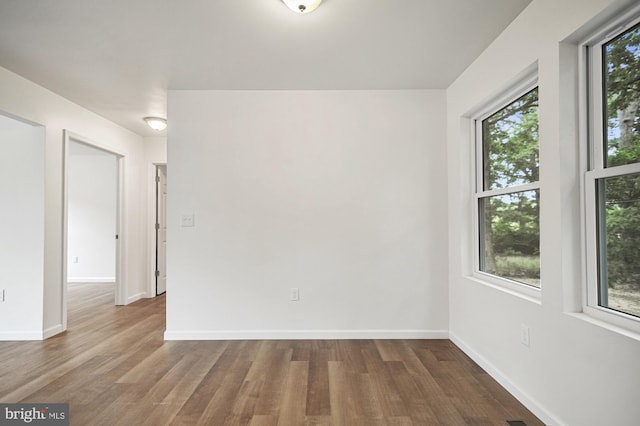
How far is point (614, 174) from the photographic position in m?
1.69

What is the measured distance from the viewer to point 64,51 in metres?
2.77

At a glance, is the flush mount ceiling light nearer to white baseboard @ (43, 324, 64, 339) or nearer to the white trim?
the white trim

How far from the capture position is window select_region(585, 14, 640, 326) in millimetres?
1619

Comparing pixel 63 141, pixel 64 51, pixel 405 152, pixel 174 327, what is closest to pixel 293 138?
pixel 405 152

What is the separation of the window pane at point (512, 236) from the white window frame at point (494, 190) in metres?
0.04

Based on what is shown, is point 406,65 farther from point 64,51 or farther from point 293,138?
point 64,51

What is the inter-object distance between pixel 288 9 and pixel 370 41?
69cm

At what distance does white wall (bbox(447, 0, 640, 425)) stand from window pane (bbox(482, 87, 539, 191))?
0.22 metres

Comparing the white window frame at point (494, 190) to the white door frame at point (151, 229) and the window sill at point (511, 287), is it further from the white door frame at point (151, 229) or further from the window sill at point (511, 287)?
the white door frame at point (151, 229)

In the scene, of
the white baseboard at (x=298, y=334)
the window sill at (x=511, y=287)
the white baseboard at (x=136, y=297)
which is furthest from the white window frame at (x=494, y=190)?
the white baseboard at (x=136, y=297)

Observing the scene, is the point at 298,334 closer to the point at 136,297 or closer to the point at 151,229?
the point at 136,297

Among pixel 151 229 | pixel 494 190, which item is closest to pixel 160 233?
pixel 151 229

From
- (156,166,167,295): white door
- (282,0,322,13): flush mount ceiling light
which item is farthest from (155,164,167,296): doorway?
(282,0,322,13): flush mount ceiling light

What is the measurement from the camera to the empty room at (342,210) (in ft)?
6.13
